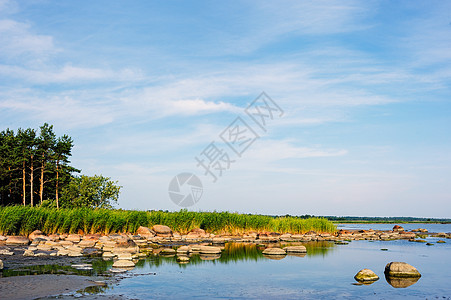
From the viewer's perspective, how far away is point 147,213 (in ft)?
104

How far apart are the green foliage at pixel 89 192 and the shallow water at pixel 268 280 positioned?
25194 millimetres

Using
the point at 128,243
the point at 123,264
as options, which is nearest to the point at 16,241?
the point at 128,243

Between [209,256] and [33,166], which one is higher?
[33,166]

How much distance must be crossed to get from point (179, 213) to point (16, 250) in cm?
1459

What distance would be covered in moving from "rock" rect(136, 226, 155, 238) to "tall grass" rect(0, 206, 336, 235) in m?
0.60

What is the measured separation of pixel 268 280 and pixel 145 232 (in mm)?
15750

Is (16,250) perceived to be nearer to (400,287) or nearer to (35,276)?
(35,276)

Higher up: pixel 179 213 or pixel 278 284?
pixel 179 213

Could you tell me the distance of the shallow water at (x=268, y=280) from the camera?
12.0 metres

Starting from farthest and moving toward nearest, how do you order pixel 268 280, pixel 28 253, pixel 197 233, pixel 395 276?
pixel 197 233, pixel 28 253, pixel 395 276, pixel 268 280

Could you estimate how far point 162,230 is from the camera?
98.3 ft

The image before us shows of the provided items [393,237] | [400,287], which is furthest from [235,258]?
[393,237]

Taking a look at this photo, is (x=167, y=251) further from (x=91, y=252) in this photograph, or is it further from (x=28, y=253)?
(x=28, y=253)

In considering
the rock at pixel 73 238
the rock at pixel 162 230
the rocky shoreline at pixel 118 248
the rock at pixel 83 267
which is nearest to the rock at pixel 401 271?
the rocky shoreline at pixel 118 248
